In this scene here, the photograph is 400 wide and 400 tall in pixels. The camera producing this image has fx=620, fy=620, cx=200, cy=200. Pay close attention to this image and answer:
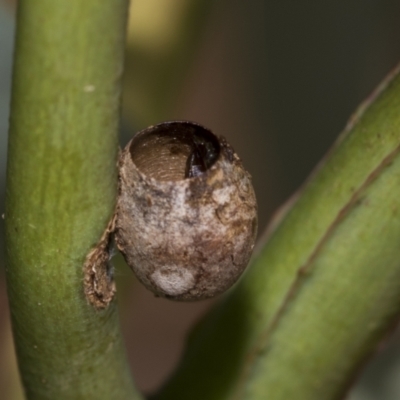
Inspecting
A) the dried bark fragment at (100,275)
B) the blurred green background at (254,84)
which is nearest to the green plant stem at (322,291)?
the blurred green background at (254,84)

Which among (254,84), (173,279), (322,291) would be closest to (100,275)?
(173,279)

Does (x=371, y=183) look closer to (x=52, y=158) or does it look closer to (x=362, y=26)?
(x=52, y=158)

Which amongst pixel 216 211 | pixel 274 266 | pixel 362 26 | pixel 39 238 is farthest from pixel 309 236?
pixel 362 26

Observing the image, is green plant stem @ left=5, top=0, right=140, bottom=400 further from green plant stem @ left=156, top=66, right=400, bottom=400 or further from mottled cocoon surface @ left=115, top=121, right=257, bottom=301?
green plant stem @ left=156, top=66, right=400, bottom=400

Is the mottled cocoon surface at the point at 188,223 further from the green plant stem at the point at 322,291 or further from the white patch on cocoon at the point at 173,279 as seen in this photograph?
the green plant stem at the point at 322,291

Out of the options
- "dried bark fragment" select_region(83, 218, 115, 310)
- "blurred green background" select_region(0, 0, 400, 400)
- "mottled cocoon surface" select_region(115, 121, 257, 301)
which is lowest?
"blurred green background" select_region(0, 0, 400, 400)

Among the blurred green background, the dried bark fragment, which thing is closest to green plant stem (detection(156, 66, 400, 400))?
the blurred green background
